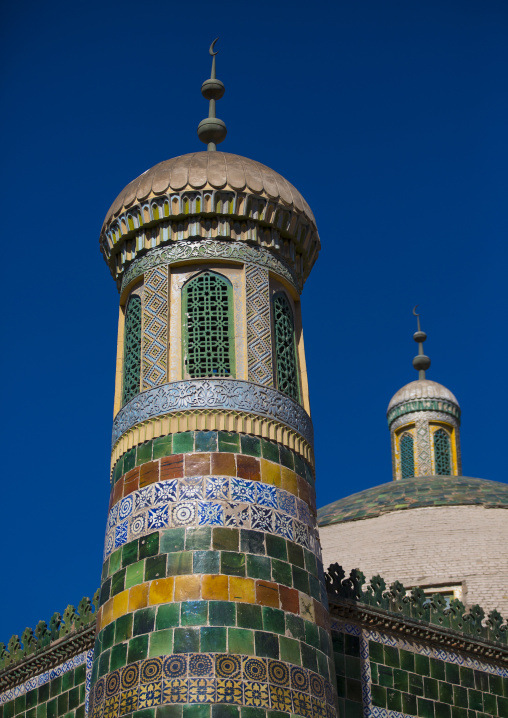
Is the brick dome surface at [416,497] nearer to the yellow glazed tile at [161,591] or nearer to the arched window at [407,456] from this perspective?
the arched window at [407,456]

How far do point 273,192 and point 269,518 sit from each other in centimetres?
333

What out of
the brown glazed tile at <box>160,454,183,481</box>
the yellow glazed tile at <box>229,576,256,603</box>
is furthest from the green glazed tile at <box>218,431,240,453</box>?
the yellow glazed tile at <box>229,576,256,603</box>

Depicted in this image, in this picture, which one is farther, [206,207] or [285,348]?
[285,348]

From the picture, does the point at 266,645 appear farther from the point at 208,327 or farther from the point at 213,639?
the point at 208,327

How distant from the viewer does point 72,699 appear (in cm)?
1250

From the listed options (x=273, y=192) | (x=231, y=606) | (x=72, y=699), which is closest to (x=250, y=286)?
(x=273, y=192)

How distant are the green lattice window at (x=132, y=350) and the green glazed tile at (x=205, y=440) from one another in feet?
3.34

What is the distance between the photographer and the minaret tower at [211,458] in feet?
32.0

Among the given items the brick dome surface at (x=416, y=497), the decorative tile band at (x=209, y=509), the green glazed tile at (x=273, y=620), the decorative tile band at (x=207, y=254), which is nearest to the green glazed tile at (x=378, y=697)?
the decorative tile band at (x=209, y=509)

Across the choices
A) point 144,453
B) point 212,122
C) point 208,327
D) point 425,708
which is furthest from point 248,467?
point 212,122

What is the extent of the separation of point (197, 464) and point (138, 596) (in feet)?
4.08

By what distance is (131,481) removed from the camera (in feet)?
35.8

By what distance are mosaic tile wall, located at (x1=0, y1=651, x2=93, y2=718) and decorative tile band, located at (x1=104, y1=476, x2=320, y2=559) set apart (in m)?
2.22

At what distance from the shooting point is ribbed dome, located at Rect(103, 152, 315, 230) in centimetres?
1185
